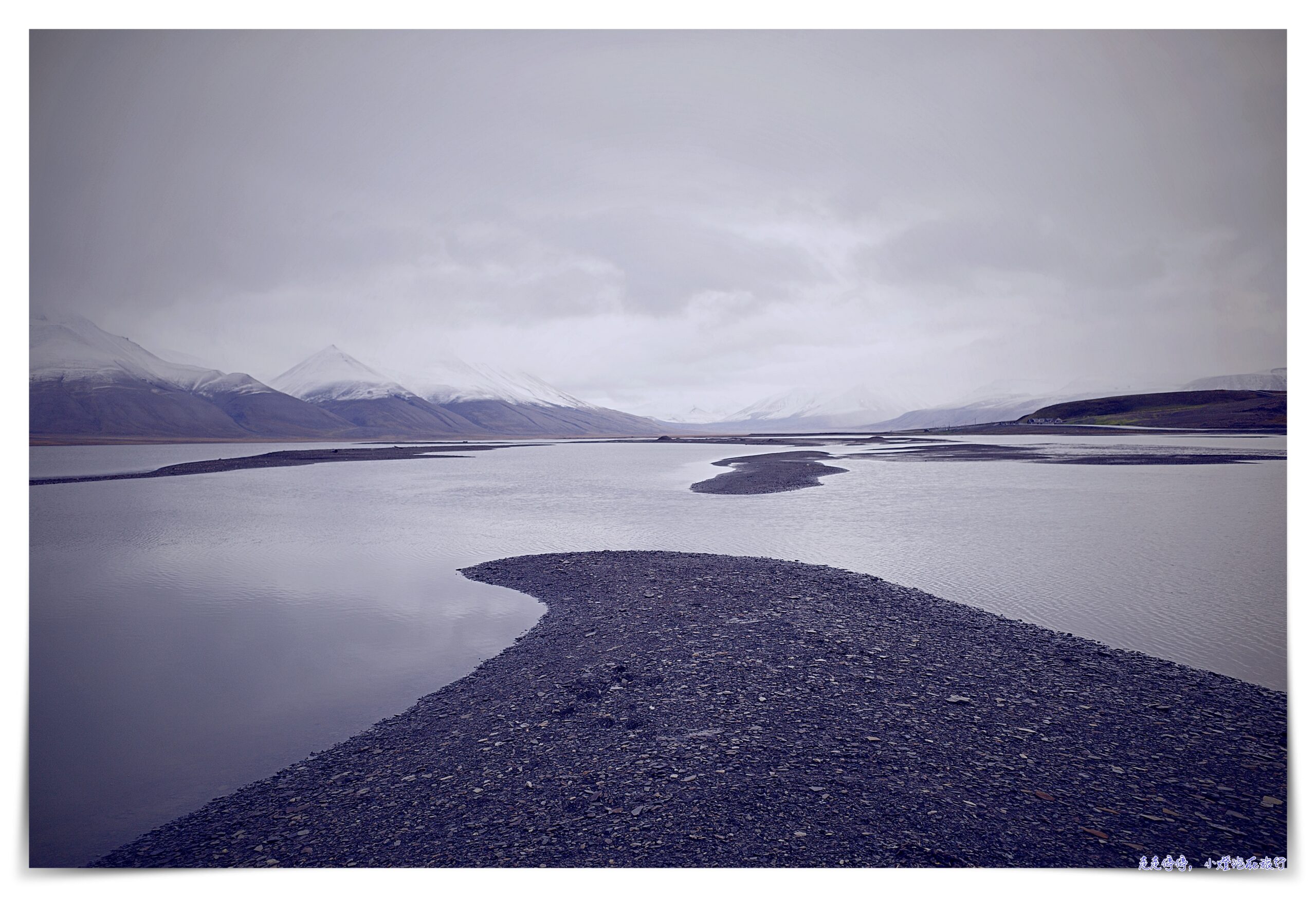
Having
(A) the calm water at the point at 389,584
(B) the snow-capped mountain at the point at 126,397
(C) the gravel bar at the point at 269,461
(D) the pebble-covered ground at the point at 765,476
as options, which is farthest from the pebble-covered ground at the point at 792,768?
(C) the gravel bar at the point at 269,461

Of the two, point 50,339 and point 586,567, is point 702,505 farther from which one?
point 50,339

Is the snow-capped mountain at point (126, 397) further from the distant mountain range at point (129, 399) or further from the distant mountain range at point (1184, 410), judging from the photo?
the distant mountain range at point (1184, 410)

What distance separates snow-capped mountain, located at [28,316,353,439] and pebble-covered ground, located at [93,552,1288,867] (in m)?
6.00

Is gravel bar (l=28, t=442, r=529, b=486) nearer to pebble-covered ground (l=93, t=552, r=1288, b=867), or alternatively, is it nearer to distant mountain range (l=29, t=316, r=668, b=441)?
distant mountain range (l=29, t=316, r=668, b=441)

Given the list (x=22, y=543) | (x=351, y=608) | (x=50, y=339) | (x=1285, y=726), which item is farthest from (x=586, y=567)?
(x=1285, y=726)

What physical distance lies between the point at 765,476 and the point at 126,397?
4885 inches

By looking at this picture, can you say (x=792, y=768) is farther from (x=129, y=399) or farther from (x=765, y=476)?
(x=129, y=399)

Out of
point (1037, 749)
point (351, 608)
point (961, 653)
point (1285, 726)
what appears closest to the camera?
point (1037, 749)

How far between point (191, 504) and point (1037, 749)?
34.4m

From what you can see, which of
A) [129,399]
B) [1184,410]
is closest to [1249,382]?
[1184,410]

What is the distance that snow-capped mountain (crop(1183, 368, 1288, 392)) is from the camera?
7859 millimetres

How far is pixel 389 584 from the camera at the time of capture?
14008mm

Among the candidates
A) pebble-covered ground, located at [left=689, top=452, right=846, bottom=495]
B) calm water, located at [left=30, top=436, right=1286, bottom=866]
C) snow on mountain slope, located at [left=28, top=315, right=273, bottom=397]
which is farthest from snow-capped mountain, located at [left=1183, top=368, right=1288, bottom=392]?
pebble-covered ground, located at [left=689, top=452, right=846, bottom=495]

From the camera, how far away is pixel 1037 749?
18.4 feet
